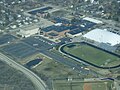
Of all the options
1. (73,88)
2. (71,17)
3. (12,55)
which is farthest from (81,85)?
(71,17)

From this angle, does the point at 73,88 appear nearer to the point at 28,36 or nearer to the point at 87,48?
the point at 87,48

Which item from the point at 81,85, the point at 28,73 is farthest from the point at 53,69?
the point at 81,85

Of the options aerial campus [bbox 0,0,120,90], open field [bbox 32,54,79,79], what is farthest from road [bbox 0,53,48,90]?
open field [bbox 32,54,79,79]

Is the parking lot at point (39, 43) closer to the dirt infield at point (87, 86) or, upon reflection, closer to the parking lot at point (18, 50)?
the parking lot at point (18, 50)

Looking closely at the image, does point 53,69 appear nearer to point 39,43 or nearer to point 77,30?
point 39,43

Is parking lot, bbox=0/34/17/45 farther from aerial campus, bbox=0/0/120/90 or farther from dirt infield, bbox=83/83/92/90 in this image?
dirt infield, bbox=83/83/92/90

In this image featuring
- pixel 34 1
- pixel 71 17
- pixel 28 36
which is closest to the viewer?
pixel 28 36
